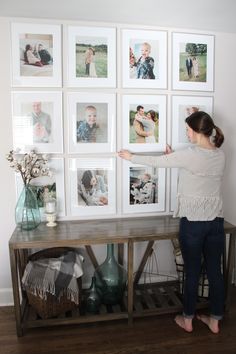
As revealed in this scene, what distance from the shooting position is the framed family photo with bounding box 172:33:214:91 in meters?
2.35

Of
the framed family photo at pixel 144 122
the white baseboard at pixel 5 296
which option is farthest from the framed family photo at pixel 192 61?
the white baseboard at pixel 5 296

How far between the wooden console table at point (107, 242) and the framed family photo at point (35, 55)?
108 cm

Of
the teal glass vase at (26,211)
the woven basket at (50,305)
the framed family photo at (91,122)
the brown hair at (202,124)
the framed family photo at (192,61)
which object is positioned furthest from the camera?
the framed family photo at (192,61)

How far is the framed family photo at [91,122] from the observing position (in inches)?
88.3

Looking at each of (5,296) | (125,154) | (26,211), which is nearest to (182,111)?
(125,154)

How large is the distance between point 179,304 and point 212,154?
3.90 ft

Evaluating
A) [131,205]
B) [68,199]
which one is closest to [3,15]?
[68,199]

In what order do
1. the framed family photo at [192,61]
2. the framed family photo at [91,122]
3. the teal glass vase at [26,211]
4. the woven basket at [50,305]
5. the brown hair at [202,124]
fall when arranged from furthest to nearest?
the framed family photo at [192,61] → the framed family photo at [91,122] → the teal glass vase at [26,211] → the woven basket at [50,305] → the brown hair at [202,124]

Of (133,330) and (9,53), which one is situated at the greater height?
(9,53)

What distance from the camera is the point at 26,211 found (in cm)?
214

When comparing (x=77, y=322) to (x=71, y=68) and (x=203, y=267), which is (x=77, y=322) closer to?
(x=203, y=267)

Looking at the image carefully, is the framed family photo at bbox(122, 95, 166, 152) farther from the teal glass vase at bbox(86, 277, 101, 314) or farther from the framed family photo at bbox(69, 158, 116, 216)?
the teal glass vase at bbox(86, 277, 101, 314)

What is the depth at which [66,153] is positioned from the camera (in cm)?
227

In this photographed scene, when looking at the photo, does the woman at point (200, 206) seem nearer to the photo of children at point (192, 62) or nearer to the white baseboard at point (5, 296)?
the photo of children at point (192, 62)
